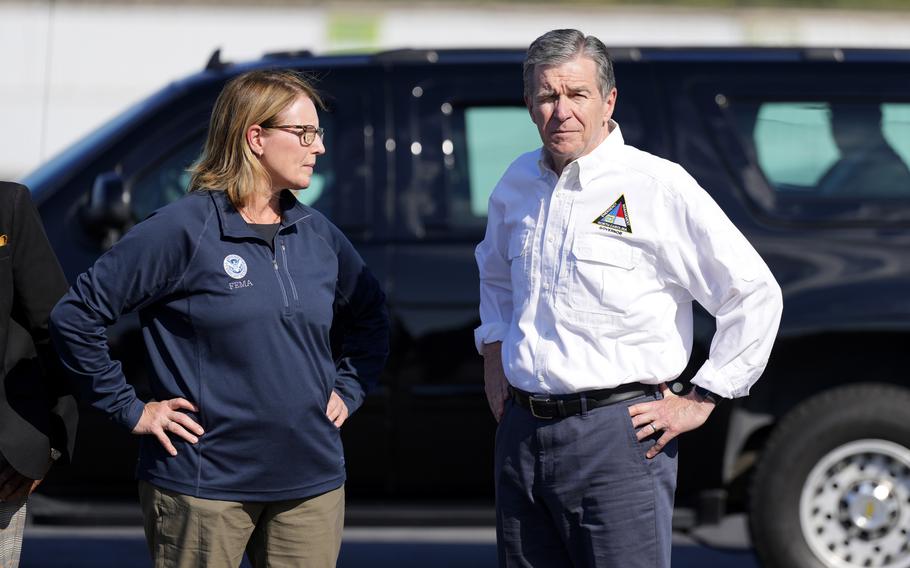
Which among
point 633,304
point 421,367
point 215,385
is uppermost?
point 633,304

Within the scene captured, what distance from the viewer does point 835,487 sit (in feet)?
16.4

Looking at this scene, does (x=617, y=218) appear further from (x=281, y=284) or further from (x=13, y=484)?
→ (x=13, y=484)

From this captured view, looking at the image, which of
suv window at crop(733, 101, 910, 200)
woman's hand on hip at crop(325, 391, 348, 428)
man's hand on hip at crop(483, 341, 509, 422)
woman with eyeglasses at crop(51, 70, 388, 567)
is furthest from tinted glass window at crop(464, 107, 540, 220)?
woman with eyeglasses at crop(51, 70, 388, 567)

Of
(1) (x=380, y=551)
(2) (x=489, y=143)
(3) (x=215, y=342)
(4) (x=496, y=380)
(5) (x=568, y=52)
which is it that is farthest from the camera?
(1) (x=380, y=551)

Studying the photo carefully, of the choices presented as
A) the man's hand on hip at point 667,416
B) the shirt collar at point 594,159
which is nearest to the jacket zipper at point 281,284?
the shirt collar at point 594,159

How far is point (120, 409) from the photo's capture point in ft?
10.2

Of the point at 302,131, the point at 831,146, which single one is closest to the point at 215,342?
the point at 302,131

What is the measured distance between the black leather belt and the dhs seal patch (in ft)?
2.34

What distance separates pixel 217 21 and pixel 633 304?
13968 millimetres

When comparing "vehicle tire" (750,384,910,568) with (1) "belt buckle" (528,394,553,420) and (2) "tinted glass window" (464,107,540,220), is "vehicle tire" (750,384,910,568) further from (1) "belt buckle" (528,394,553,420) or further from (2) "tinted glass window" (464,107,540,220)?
(1) "belt buckle" (528,394,553,420)

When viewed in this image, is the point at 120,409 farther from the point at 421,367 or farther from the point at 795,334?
the point at 795,334

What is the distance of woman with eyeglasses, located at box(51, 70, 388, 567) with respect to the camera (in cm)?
304

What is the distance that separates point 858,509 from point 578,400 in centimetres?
226

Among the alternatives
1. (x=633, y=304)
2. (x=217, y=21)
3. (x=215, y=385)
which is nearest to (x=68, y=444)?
(x=215, y=385)
